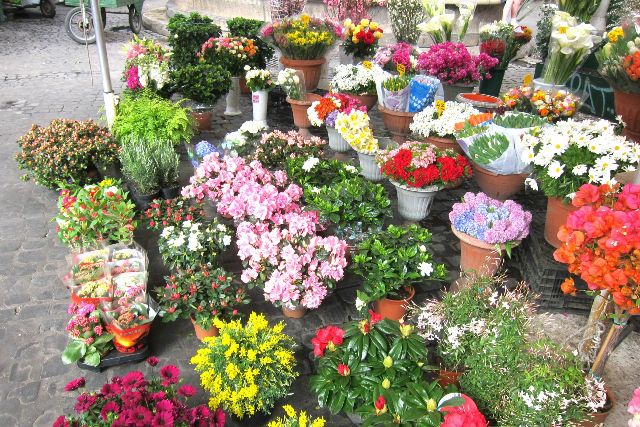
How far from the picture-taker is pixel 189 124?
5.71m

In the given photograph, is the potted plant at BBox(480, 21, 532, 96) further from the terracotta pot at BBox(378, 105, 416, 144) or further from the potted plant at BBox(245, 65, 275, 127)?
the potted plant at BBox(245, 65, 275, 127)

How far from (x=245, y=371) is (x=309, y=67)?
19.0ft

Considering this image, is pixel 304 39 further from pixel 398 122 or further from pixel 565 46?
pixel 565 46

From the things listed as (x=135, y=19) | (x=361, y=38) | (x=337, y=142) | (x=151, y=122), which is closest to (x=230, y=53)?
(x=361, y=38)

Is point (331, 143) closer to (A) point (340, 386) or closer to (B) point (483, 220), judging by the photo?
(B) point (483, 220)

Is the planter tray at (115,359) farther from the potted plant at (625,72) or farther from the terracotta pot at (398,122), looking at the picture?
the potted plant at (625,72)

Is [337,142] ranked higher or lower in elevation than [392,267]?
lower

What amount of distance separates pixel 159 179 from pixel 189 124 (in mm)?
1018

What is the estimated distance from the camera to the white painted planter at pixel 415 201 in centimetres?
440

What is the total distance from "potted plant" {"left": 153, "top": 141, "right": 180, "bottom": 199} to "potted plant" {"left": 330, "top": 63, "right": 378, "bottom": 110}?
256cm

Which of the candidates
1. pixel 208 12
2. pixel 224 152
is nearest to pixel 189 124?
pixel 224 152

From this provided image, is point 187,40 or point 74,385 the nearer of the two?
point 74,385

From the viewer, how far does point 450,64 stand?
251 inches

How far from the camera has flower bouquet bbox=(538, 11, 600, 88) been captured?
18.3 ft
